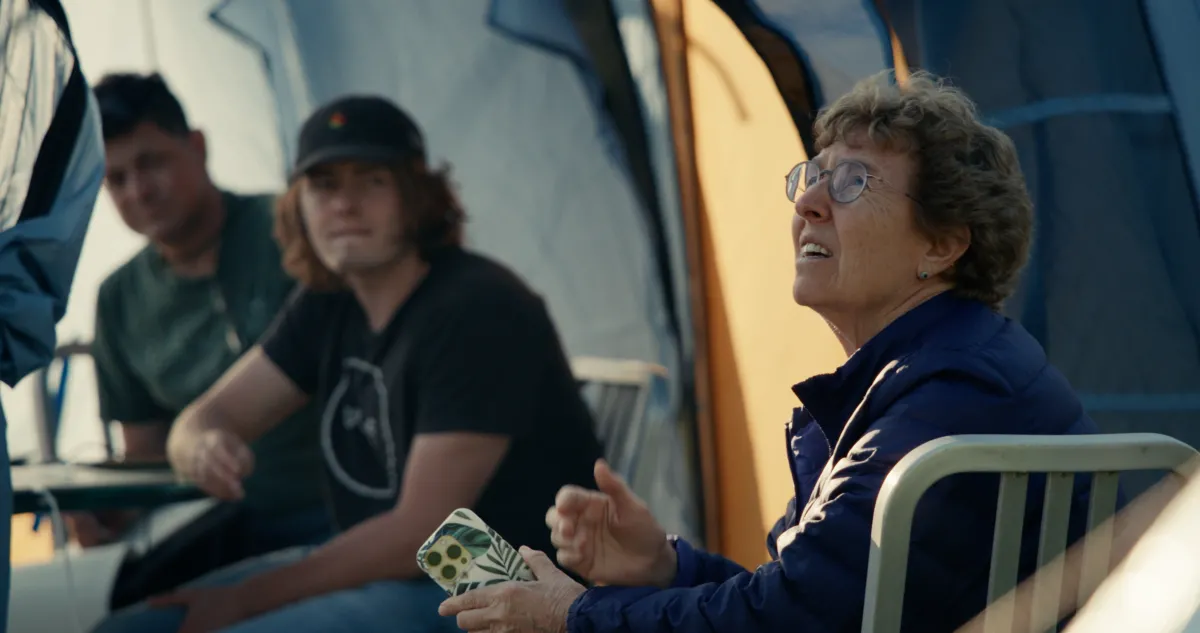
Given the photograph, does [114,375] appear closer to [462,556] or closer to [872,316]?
[462,556]

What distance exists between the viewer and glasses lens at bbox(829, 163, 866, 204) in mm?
1393

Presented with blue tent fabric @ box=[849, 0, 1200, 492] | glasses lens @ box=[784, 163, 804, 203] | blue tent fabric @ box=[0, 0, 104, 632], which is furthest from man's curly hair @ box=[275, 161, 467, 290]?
glasses lens @ box=[784, 163, 804, 203]

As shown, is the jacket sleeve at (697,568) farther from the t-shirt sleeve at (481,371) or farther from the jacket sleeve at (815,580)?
the t-shirt sleeve at (481,371)

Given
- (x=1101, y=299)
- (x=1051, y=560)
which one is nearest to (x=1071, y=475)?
(x=1051, y=560)

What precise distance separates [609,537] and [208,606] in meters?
1.65

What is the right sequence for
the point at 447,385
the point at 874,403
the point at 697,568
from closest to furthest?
the point at 874,403 → the point at 697,568 → the point at 447,385

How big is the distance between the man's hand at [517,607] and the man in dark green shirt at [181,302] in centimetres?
166

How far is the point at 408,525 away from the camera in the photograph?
2865 mm

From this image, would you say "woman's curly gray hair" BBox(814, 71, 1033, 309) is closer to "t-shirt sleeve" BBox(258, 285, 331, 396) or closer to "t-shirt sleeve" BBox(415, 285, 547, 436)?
"t-shirt sleeve" BBox(415, 285, 547, 436)

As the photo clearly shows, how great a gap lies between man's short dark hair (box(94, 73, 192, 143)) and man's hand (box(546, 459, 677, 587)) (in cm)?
173

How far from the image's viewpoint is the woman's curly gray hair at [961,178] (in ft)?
4.50

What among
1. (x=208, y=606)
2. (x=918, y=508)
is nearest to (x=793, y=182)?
(x=918, y=508)

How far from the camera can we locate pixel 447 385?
2859mm

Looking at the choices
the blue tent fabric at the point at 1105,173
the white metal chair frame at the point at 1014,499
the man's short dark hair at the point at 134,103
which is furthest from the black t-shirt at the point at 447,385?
the white metal chair frame at the point at 1014,499
